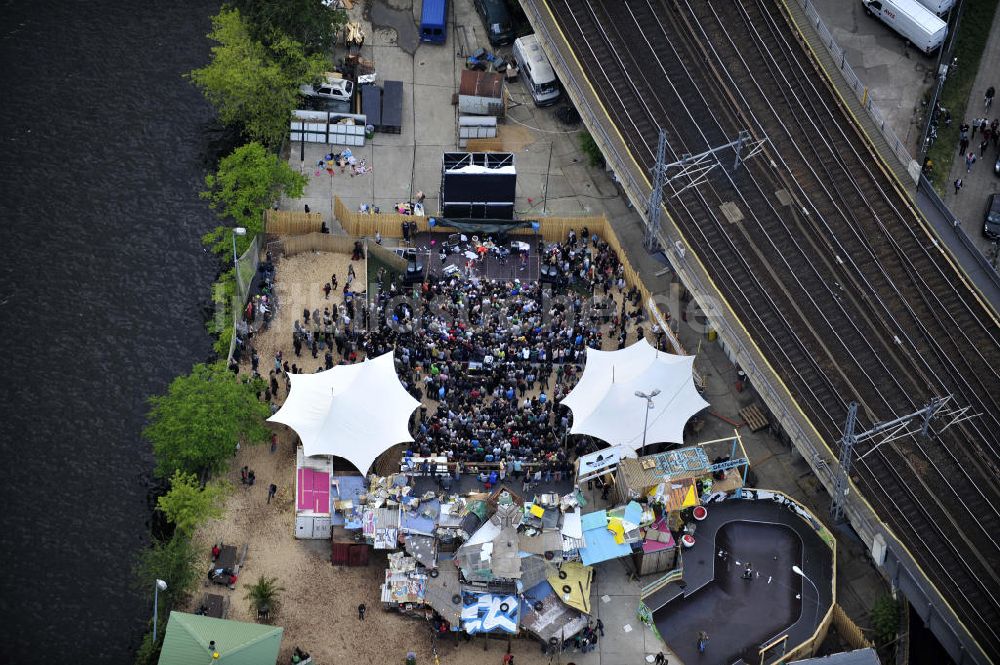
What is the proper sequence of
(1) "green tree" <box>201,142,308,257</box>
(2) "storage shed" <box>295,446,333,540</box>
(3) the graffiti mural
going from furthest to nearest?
1. (1) "green tree" <box>201,142,308,257</box>
2. (2) "storage shed" <box>295,446,333,540</box>
3. (3) the graffiti mural

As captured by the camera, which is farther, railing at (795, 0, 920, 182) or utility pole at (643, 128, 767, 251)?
railing at (795, 0, 920, 182)

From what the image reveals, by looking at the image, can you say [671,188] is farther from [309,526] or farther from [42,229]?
[42,229]

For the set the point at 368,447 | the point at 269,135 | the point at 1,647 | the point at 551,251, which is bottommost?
the point at 1,647

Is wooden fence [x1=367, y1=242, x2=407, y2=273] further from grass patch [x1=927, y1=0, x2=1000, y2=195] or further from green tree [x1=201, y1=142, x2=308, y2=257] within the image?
grass patch [x1=927, y1=0, x2=1000, y2=195]

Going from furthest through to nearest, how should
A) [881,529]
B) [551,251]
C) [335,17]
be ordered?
[335,17], [551,251], [881,529]

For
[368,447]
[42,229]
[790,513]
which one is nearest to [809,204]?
[790,513]

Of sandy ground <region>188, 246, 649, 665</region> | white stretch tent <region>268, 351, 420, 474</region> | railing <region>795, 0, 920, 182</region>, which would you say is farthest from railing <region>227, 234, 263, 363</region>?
railing <region>795, 0, 920, 182</region>

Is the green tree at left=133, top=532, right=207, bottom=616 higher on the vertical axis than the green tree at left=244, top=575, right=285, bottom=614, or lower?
higher
